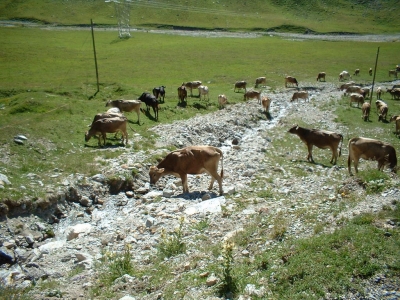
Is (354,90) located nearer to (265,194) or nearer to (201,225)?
(265,194)

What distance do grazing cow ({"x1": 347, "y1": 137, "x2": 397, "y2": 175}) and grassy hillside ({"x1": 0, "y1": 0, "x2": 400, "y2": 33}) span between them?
96.1m

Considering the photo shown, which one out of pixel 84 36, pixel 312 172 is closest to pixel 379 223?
pixel 312 172

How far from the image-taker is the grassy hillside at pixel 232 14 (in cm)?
10906

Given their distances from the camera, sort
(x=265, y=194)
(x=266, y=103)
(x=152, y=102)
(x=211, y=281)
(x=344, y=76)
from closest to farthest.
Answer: (x=211, y=281), (x=265, y=194), (x=152, y=102), (x=266, y=103), (x=344, y=76)

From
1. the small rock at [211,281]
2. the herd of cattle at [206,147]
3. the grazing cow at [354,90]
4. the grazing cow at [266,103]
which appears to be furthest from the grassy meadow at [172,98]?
the grazing cow at [266,103]

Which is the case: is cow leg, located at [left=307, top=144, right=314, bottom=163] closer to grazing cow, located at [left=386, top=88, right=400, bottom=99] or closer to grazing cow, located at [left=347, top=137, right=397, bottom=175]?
grazing cow, located at [left=347, top=137, right=397, bottom=175]

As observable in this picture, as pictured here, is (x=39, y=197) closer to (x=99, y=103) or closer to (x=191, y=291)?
(x=191, y=291)

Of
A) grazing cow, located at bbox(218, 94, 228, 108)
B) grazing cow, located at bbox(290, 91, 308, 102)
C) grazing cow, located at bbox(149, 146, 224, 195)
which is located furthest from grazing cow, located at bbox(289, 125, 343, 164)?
grazing cow, located at bbox(290, 91, 308, 102)

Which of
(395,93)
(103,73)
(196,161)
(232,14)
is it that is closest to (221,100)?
(196,161)

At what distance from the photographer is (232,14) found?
404ft

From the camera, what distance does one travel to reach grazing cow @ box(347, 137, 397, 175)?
16406 millimetres

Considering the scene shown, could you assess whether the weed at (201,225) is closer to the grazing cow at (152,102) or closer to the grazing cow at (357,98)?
the grazing cow at (152,102)

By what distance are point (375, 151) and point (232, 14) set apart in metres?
A: 116

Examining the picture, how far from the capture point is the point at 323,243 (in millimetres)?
8312
